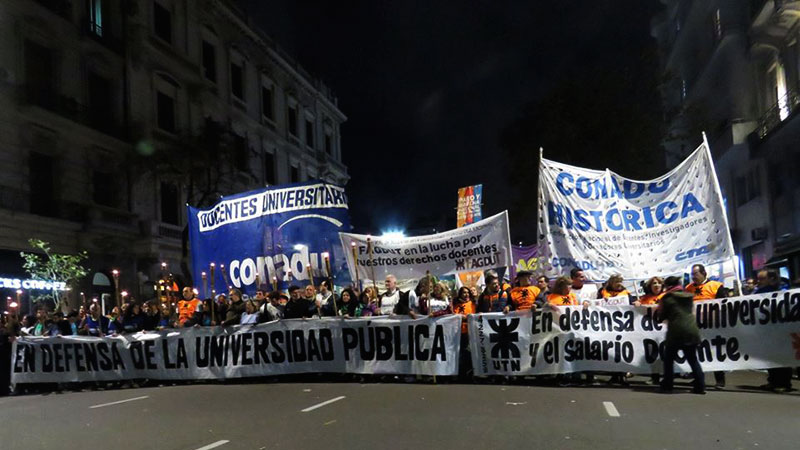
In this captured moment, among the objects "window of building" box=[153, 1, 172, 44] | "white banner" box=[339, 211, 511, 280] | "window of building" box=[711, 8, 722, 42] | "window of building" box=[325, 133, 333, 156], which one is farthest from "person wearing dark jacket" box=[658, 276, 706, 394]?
"window of building" box=[325, 133, 333, 156]

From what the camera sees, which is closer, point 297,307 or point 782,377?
point 782,377

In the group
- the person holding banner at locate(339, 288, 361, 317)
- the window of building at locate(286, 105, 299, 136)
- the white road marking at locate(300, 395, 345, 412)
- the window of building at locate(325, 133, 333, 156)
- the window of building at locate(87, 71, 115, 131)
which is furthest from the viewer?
the window of building at locate(325, 133, 333, 156)

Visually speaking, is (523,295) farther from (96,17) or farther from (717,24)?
(96,17)

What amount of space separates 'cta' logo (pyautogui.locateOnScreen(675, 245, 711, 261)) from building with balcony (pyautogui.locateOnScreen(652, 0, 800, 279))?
1284 cm

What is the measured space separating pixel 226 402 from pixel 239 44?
33.0m

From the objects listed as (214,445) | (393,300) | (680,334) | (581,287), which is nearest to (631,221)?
(581,287)

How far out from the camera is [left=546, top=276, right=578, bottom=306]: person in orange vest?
1159 cm

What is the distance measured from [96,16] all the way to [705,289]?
83.8 ft

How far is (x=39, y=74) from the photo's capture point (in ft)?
84.3

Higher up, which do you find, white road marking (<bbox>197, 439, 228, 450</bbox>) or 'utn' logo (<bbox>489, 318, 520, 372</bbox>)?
'utn' logo (<bbox>489, 318, 520, 372</bbox>)

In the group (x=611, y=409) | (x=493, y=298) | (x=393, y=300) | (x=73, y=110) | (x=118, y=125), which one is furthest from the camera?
(x=118, y=125)

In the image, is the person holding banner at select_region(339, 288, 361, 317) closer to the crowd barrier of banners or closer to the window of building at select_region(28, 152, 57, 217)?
the crowd barrier of banners

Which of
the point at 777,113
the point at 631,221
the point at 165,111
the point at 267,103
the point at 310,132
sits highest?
the point at 267,103

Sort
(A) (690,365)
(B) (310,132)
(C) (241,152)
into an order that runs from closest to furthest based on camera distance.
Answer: (A) (690,365), (C) (241,152), (B) (310,132)
